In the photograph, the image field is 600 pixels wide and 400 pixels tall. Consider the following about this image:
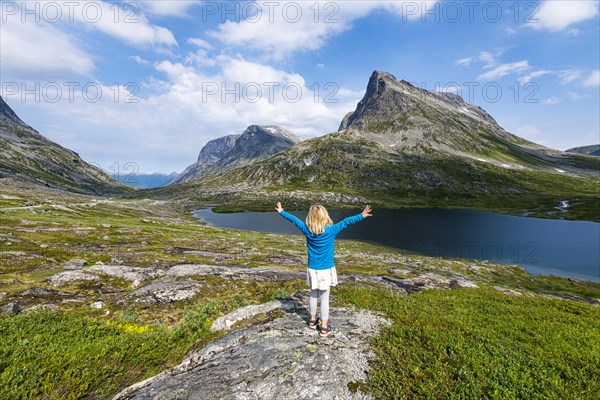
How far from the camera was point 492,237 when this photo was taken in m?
113

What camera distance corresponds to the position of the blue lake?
280 feet

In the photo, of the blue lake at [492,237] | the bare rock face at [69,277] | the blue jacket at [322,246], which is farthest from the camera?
the blue lake at [492,237]

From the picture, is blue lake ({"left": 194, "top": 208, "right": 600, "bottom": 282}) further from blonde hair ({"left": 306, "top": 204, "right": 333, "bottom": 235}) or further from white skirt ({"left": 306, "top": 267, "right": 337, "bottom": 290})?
blonde hair ({"left": 306, "top": 204, "right": 333, "bottom": 235})

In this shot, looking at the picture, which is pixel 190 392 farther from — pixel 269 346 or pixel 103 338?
pixel 103 338

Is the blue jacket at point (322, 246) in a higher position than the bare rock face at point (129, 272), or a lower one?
higher

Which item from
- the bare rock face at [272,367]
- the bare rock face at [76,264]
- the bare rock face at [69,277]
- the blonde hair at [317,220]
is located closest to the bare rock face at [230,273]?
the bare rock face at [69,277]

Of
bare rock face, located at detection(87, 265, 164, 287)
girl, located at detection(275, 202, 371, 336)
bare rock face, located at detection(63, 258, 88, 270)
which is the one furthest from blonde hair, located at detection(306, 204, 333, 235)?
bare rock face, located at detection(63, 258, 88, 270)

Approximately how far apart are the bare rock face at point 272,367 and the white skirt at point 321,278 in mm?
2023

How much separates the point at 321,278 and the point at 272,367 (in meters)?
3.63

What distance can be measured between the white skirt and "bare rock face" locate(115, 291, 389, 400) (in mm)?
2023

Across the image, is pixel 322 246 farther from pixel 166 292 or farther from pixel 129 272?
pixel 129 272

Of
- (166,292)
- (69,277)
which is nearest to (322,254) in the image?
(166,292)

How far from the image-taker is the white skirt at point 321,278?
11500 millimetres

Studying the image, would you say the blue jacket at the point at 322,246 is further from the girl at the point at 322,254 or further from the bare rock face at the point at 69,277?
the bare rock face at the point at 69,277
